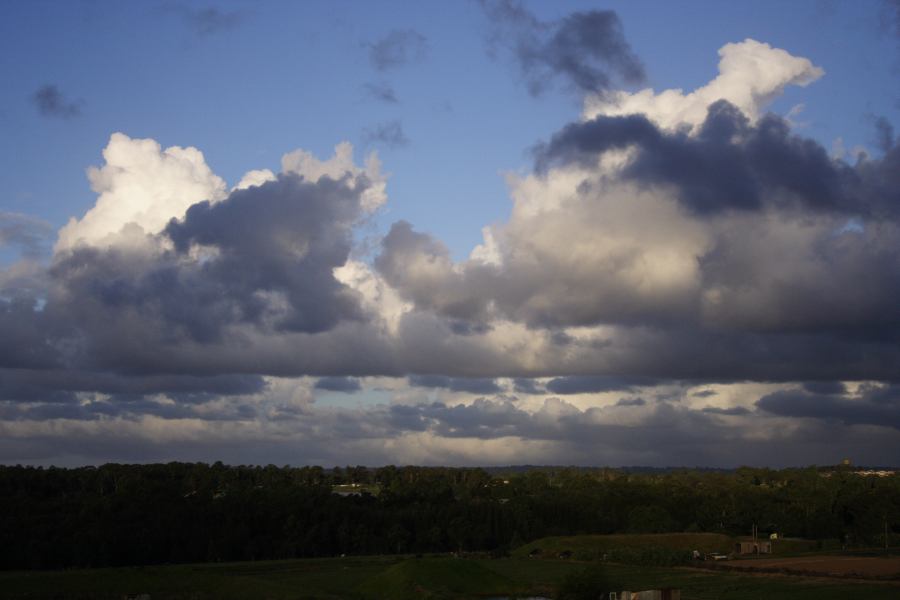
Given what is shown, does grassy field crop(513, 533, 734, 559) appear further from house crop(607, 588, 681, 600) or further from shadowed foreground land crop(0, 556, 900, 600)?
house crop(607, 588, 681, 600)

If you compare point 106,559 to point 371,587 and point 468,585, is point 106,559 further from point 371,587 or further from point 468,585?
point 468,585

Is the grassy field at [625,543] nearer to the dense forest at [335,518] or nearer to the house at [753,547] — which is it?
the house at [753,547]

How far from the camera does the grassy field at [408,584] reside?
296 feet

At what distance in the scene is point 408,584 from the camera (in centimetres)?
9750

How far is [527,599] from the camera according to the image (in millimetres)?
97438

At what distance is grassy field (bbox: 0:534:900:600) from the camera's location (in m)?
90.1

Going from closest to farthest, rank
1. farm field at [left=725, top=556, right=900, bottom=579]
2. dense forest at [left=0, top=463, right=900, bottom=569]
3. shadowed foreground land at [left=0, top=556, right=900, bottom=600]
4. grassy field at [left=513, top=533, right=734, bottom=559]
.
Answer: shadowed foreground land at [left=0, top=556, right=900, bottom=600], farm field at [left=725, top=556, right=900, bottom=579], dense forest at [left=0, top=463, right=900, bottom=569], grassy field at [left=513, top=533, right=734, bottom=559]

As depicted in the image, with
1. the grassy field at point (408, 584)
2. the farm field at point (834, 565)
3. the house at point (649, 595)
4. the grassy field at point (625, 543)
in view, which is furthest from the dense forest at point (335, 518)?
the house at point (649, 595)

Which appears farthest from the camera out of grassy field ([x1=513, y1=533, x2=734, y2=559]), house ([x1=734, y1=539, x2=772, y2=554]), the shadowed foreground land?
grassy field ([x1=513, y1=533, x2=734, y2=559])

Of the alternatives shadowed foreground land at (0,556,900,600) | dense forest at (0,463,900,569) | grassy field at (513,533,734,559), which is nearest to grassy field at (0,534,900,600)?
shadowed foreground land at (0,556,900,600)

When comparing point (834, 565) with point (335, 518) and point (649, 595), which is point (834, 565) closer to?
point (649, 595)

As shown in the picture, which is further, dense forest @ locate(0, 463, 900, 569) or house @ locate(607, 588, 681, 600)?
dense forest @ locate(0, 463, 900, 569)

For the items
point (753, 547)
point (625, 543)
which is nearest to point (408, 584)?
point (625, 543)

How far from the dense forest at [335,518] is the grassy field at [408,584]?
2112 cm
